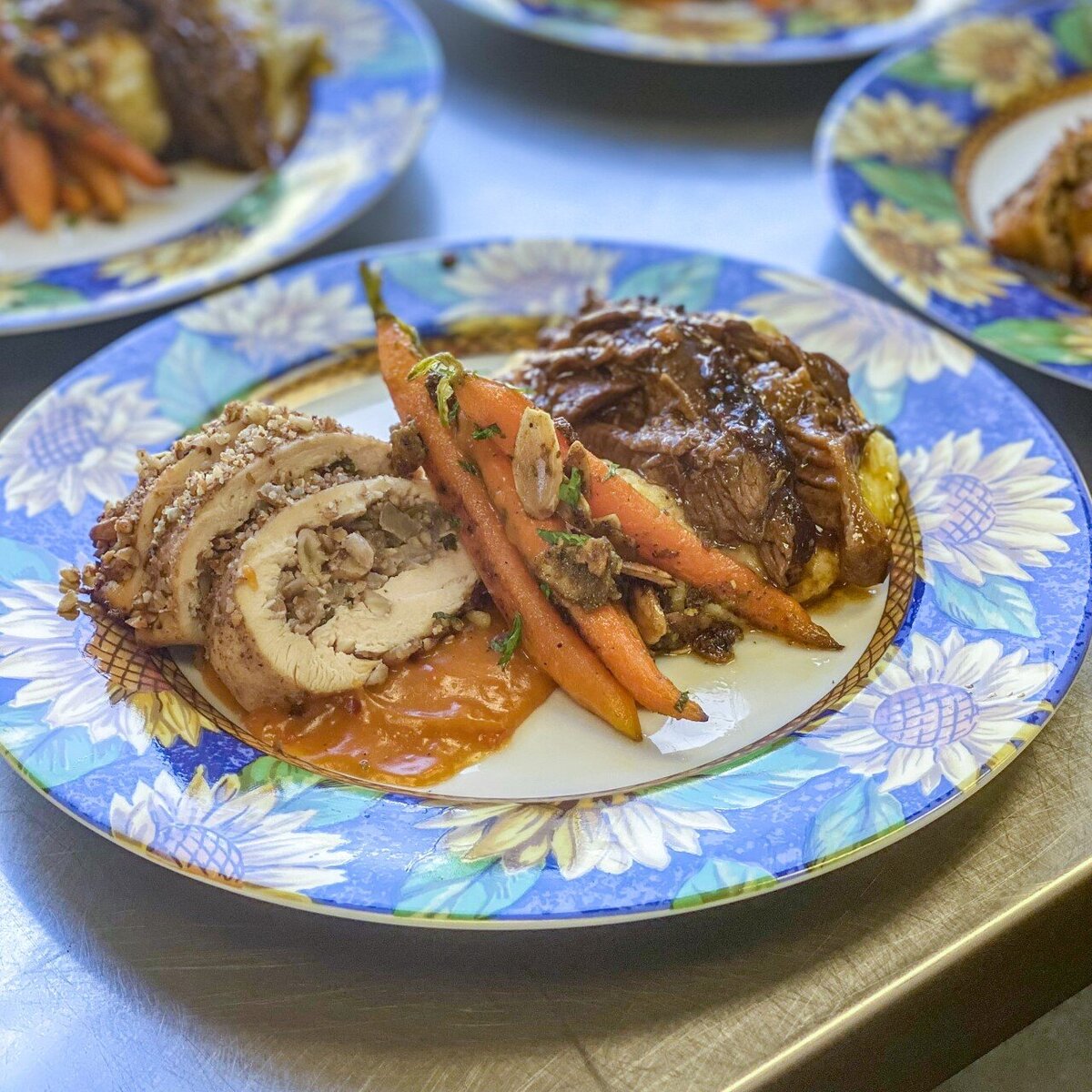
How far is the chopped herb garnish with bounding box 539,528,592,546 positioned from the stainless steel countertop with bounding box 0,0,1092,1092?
27.5 inches

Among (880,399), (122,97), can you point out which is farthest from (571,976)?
(122,97)

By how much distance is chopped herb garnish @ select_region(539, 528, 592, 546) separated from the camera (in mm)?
2305

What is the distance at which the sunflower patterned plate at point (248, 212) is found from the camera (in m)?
3.34

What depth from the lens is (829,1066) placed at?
6.10ft

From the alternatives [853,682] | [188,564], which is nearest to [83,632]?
[188,564]

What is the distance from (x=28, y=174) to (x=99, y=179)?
0.66 ft

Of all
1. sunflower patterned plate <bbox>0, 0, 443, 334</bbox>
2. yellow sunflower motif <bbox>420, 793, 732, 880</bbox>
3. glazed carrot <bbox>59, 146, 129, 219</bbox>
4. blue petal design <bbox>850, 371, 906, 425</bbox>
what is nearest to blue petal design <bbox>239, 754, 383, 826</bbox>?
yellow sunflower motif <bbox>420, 793, 732, 880</bbox>

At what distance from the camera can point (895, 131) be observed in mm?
3779

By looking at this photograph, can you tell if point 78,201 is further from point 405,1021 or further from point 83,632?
point 405,1021

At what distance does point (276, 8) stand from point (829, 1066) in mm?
4117

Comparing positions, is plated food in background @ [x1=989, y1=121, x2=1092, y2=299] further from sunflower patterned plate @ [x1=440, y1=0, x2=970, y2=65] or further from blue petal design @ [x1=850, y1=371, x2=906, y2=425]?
sunflower patterned plate @ [x1=440, y1=0, x2=970, y2=65]

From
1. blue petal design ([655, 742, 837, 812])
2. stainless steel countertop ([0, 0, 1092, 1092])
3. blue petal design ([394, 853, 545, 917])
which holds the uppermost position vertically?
blue petal design ([394, 853, 545, 917])

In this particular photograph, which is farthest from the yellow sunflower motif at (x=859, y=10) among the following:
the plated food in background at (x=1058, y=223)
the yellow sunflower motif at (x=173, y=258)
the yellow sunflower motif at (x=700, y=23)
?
the yellow sunflower motif at (x=173, y=258)

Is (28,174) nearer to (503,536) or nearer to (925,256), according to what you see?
(503,536)
